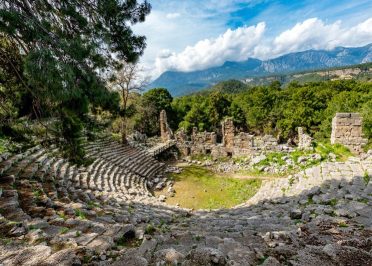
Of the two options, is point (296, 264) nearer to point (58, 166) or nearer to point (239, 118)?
point (58, 166)

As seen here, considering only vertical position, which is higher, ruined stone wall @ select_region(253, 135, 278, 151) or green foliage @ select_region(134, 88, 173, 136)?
green foliage @ select_region(134, 88, 173, 136)

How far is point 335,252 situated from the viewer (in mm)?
3113

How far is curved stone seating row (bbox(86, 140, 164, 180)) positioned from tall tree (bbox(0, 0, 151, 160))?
386 inches

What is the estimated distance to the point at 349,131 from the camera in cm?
1159

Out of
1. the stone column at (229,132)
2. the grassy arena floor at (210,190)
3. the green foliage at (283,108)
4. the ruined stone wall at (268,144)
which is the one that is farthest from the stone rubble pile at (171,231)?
the green foliage at (283,108)

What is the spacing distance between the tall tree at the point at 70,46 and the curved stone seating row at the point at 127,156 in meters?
9.81

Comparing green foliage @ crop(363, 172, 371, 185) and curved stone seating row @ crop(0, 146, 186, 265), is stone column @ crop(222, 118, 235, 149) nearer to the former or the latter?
curved stone seating row @ crop(0, 146, 186, 265)

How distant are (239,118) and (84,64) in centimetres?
3387

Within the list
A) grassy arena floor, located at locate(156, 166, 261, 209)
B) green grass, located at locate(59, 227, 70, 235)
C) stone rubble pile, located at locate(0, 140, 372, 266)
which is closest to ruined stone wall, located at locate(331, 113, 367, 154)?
stone rubble pile, located at locate(0, 140, 372, 266)

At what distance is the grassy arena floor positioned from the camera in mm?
13266

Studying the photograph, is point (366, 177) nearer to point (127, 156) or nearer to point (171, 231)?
point (171, 231)

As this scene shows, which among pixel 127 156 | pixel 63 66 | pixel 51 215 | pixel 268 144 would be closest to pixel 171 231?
pixel 51 215

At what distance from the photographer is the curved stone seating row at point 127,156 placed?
16.8 metres

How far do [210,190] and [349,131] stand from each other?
7.77 m
